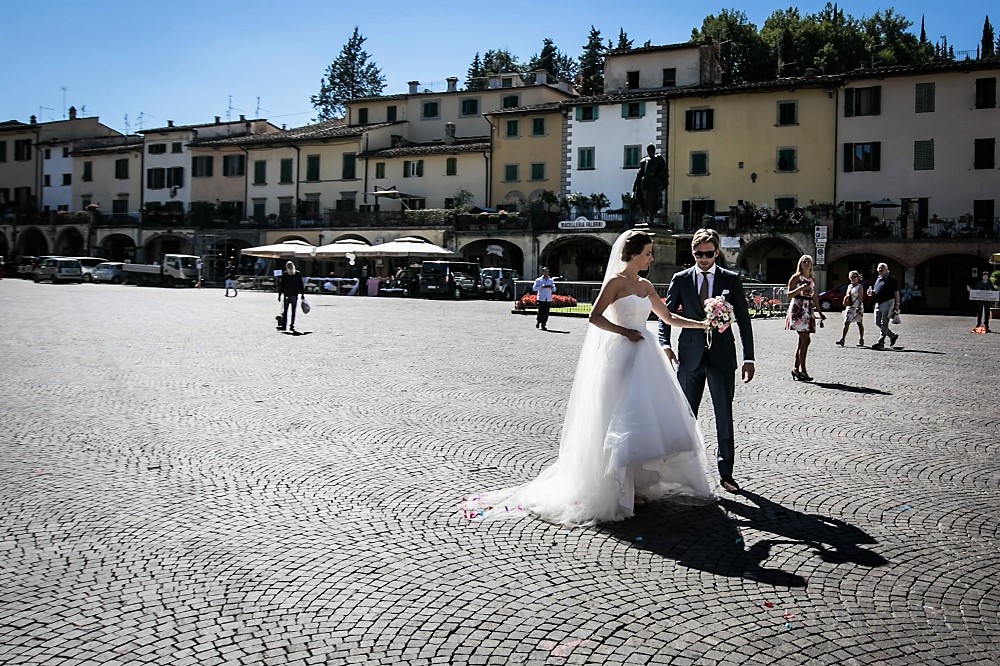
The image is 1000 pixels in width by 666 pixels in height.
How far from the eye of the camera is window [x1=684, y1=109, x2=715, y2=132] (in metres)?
48.7

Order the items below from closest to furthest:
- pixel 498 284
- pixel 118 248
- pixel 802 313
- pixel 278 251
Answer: pixel 802 313, pixel 498 284, pixel 278 251, pixel 118 248

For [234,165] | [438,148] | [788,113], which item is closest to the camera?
[788,113]

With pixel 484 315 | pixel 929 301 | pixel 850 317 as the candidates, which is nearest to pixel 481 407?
pixel 850 317

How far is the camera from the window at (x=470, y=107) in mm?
62812

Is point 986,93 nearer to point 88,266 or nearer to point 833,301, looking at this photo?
point 833,301

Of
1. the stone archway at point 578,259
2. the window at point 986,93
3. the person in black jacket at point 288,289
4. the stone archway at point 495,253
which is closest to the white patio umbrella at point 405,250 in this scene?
the stone archway at point 495,253

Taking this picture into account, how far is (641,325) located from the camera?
6137 millimetres

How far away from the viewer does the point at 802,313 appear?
13.4m

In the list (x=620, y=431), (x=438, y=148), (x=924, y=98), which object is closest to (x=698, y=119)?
(x=924, y=98)

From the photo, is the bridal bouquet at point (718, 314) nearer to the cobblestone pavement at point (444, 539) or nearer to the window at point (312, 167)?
the cobblestone pavement at point (444, 539)

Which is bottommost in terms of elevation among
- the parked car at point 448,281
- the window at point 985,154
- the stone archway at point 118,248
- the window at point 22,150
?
the parked car at point 448,281

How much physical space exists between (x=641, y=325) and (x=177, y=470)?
3.48m

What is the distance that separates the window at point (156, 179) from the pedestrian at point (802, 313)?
6285cm

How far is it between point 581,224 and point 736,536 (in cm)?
4372
